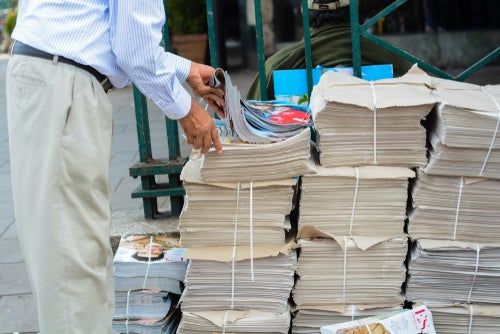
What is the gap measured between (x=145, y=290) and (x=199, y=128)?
0.90 metres

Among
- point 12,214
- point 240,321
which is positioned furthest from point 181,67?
point 12,214

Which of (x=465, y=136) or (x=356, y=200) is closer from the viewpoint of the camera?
(x=465, y=136)

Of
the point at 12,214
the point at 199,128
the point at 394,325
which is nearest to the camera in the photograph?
the point at 199,128

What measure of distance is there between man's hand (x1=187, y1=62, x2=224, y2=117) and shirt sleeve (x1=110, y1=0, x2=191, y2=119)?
46cm

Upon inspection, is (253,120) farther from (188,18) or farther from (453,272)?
(188,18)

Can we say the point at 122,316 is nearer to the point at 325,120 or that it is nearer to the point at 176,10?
the point at 325,120

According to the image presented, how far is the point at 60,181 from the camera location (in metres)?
2.51

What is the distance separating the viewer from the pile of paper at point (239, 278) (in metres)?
3.13

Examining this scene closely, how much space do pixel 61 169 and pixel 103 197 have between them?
20 cm

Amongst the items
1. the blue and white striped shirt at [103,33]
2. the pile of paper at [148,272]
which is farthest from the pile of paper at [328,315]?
the blue and white striped shirt at [103,33]

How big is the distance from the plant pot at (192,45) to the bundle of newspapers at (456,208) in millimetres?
9436

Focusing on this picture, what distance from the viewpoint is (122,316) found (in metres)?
3.35

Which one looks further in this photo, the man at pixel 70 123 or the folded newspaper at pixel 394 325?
the folded newspaper at pixel 394 325

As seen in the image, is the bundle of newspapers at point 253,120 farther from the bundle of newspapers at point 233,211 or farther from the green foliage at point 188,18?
the green foliage at point 188,18
